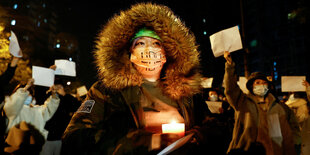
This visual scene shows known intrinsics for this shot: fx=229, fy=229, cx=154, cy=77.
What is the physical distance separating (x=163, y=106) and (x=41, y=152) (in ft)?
14.9

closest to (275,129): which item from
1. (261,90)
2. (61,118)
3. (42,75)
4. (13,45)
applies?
(261,90)

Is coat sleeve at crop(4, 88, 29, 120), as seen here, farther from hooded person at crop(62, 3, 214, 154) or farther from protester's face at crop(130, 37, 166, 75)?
protester's face at crop(130, 37, 166, 75)

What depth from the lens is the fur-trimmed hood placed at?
233 cm

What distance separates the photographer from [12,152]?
500 cm

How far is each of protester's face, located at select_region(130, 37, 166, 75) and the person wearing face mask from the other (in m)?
2.14

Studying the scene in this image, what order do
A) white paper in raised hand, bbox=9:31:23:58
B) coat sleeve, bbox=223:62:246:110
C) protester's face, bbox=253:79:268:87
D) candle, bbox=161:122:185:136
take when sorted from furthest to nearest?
protester's face, bbox=253:79:268:87 → coat sleeve, bbox=223:62:246:110 → white paper in raised hand, bbox=9:31:23:58 → candle, bbox=161:122:185:136

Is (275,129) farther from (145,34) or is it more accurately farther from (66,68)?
(66,68)

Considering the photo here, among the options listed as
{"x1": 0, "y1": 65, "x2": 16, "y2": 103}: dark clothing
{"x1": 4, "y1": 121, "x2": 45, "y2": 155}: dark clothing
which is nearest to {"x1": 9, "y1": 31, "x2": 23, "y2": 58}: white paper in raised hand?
{"x1": 0, "y1": 65, "x2": 16, "y2": 103}: dark clothing

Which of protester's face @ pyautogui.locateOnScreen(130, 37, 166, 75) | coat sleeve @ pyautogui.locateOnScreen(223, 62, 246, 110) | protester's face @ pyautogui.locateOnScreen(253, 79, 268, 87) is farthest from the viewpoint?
protester's face @ pyautogui.locateOnScreen(253, 79, 268, 87)

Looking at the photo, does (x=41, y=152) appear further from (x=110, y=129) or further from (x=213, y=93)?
(x=213, y=93)

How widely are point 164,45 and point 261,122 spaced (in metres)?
3.06

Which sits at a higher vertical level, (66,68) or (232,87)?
(66,68)

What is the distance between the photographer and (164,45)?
2572 mm

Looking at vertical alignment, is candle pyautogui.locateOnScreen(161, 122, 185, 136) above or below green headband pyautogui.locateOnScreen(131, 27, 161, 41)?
below
